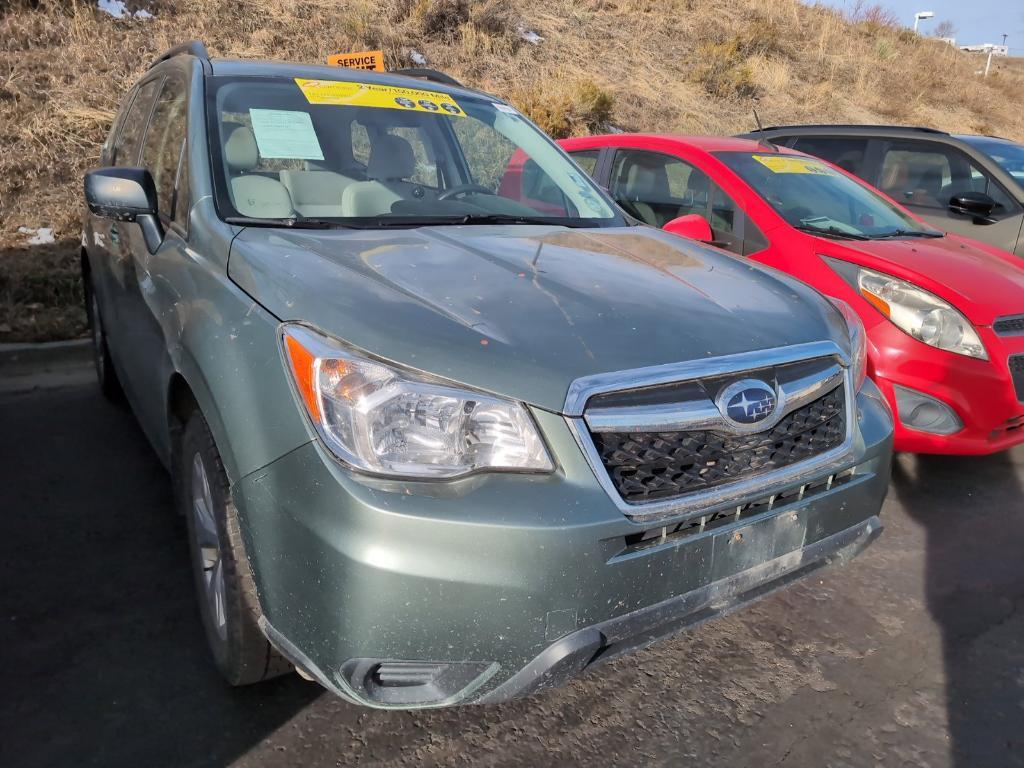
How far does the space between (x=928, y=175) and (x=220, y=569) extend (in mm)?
6012

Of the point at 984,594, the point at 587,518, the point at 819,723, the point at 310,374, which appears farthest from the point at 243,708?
the point at 984,594

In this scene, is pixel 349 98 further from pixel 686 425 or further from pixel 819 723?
pixel 819 723

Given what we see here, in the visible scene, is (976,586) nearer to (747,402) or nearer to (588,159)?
(747,402)

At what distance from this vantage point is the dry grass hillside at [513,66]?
810cm

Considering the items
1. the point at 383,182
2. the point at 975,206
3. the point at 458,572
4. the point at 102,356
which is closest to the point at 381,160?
the point at 383,182

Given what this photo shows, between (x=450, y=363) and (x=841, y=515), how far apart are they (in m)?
1.19

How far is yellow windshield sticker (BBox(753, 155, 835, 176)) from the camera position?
15.6 feet

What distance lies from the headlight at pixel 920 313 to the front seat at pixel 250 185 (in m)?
2.70

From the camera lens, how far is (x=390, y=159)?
3.14 metres

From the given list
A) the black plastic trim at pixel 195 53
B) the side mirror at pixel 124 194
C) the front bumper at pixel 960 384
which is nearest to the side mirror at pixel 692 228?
the front bumper at pixel 960 384

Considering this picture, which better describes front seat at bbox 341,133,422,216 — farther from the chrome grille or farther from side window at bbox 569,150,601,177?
side window at bbox 569,150,601,177

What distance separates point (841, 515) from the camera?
7.02 feet

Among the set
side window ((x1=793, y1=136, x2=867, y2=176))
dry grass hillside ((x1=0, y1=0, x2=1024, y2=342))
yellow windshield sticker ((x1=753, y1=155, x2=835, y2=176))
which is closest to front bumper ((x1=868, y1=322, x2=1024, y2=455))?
yellow windshield sticker ((x1=753, y1=155, x2=835, y2=176))

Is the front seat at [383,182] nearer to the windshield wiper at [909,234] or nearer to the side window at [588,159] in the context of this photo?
the side window at [588,159]
